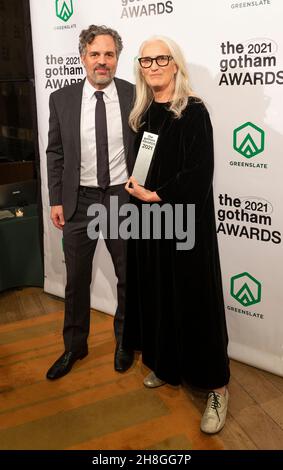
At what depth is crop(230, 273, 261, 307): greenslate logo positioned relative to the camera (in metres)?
2.40

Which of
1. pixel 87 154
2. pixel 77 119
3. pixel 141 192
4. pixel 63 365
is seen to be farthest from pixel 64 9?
pixel 63 365

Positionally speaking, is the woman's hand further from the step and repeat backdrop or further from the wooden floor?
the wooden floor

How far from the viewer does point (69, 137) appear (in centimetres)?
228

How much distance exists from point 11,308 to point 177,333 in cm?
158

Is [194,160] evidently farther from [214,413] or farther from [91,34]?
[214,413]

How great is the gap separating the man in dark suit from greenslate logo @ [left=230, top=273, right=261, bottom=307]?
59 centimetres

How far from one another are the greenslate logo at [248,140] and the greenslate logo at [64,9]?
1234 millimetres

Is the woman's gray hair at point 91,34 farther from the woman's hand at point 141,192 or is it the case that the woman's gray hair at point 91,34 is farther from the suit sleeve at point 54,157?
the woman's hand at point 141,192

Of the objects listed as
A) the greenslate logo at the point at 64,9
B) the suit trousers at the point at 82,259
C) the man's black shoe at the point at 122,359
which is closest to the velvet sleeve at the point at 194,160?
the suit trousers at the point at 82,259

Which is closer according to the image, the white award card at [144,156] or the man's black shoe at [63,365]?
the white award card at [144,156]

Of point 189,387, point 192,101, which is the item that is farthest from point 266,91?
point 189,387

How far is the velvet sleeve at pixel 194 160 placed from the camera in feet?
5.94

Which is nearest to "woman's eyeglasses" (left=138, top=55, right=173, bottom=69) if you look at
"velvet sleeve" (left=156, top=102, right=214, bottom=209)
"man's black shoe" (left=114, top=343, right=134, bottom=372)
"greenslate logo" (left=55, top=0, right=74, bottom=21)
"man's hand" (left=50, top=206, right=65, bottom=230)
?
"velvet sleeve" (left=156, top=102, right=214, bottom=209)

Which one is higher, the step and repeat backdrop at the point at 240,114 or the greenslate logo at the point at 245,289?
the step and repeat backdrop at the point at 240,114
